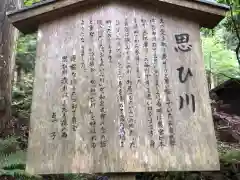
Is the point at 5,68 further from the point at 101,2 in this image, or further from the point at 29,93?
the point at 29,93

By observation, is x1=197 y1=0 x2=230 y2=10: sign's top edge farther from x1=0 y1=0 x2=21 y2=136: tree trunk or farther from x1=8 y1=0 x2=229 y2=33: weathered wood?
x1=0 y1=0 x2=21 y2=136: tree trunk

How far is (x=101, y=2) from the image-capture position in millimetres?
3473

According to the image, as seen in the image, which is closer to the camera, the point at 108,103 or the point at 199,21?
the point at 108,103

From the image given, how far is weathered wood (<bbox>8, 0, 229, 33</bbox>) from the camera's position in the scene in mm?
3275

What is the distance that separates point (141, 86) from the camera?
309 centimetres

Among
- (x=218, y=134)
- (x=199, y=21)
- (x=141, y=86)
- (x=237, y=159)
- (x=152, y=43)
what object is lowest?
(x=237, y=159)

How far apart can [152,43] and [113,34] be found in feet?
1.58

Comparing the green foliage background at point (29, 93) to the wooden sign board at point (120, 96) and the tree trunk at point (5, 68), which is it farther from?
the wooden sign board at point (120, 96)

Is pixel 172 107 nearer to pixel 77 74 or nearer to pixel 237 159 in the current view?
pixel 77 74

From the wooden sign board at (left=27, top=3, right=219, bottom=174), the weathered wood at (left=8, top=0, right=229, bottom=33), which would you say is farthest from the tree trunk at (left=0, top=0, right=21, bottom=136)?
the wooden sign board at (left=27, top=3, right=219, bottom=174)

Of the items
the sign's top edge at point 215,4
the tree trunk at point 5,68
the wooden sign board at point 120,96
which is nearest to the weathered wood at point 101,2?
the sign's top edge at point 215,4

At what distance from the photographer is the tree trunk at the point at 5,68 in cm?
464

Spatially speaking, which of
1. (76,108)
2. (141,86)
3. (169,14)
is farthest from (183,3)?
(76,108)

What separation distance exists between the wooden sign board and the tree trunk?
1.59 metres
